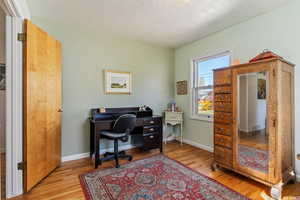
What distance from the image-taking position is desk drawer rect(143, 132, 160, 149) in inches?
113

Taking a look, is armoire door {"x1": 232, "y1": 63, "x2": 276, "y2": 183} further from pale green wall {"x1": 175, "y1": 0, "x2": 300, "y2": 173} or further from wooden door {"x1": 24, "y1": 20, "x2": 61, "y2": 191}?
wooden door {"x1": 24, "y1": 20, "x2": 61, "y2": 191}

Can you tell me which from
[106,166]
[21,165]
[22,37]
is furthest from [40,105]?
[106,166]

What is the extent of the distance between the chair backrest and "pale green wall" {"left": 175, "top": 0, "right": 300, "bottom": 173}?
1.64 m

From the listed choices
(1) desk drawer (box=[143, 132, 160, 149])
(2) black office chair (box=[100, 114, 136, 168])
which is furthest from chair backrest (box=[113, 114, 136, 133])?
(1) desk drawer (box=[143, 132, 160, 149])

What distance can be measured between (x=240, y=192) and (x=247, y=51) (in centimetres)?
211

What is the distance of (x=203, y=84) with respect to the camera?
3.29 metres

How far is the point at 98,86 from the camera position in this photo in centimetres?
291

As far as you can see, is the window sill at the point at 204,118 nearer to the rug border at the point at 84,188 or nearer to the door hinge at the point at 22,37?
the rug border at the point at 84,188

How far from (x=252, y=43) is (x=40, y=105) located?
3.34 metres

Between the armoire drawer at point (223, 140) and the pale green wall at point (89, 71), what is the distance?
1.69m

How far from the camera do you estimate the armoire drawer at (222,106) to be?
2043 millimetres

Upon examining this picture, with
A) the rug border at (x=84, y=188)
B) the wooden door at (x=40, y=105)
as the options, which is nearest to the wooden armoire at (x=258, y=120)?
the rug border at (x=84, y=188)

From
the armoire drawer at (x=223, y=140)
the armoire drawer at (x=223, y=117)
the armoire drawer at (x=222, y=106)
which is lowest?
the armoire drawer at (x=223, y=140)

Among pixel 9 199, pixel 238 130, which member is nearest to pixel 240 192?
pixel 238 130
